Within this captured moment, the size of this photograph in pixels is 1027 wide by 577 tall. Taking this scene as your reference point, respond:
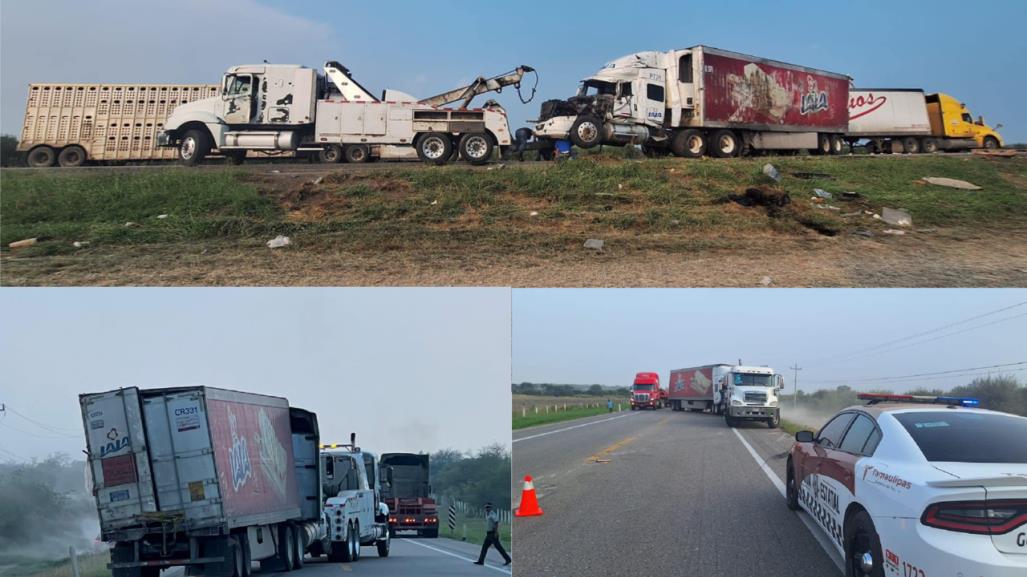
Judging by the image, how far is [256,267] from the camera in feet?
34.2

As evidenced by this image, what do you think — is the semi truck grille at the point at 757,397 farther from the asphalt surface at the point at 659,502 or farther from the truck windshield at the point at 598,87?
the truck windshield at the point at 598,87

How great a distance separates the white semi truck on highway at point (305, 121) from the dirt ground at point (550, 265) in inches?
298

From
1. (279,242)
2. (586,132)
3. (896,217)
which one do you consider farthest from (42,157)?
(896,217)

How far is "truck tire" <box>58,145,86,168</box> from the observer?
2019 centimetres

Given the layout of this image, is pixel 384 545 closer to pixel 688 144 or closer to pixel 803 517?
pixel 803 517

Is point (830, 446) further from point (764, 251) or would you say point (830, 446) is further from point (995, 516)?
point (764, 251)

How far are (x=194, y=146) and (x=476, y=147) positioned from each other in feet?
20.0

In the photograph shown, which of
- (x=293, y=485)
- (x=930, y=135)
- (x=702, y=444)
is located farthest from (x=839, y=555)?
(x=930, y=135)

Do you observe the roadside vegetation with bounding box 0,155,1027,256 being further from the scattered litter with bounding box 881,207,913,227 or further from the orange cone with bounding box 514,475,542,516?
the orange cone with bounding box 514,475,542,516

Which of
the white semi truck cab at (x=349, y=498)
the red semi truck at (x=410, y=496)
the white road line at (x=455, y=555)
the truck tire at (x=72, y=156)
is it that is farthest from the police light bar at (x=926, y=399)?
the truck tire at (x=72, y=156)

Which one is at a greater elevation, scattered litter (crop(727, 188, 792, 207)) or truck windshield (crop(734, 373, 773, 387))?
scattered litter (crop(727, 188, 792, 207))

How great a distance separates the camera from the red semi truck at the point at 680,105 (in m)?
19.7

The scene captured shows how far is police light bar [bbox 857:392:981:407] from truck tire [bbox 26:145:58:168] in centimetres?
2003

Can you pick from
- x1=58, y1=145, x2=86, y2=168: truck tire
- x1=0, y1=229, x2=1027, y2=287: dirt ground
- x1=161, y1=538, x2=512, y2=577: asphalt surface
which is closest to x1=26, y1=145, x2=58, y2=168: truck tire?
x1=58, y1=145, x2=86, y2=168: truck tire
